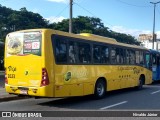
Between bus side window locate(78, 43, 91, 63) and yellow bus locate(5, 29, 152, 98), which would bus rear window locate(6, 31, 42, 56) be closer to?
yellow bus locate(5, 29, 152, 98)

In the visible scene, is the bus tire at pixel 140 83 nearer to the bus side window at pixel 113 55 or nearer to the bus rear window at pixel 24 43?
the bus side window at pixel 113 55

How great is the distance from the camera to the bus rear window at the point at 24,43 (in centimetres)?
1196

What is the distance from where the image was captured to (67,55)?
41.9 ft

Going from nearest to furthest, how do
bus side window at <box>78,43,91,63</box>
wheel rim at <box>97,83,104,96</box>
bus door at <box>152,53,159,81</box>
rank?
bus side window at <box>78,43,91,63</box> → wheel rim at <box>97,83,104,96</box> → bus door at <box>152,53,159,81</box>

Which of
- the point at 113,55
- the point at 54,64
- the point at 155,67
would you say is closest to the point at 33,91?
the point at 54,64

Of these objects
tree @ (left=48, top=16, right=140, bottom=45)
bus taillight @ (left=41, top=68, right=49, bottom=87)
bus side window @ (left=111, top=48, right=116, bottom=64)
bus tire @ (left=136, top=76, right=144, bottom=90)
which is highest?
tree @ (left=48, top=16, right=140, bottom=45)

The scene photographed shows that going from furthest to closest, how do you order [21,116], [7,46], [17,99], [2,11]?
[2,11] → [17,99] → [7,46] → [21,116]

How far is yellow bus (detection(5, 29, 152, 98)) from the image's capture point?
11.8 metres

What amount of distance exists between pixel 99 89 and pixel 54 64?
148 inches

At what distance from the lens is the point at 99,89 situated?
49.3 ft

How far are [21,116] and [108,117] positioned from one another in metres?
2.65

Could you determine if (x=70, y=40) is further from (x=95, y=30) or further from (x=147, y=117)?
(x=95, y=30)

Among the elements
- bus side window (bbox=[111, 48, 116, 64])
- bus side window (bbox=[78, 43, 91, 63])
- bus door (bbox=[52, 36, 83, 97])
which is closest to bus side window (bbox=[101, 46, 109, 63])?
bus side window (bbox=[111, 48, 116, 64])

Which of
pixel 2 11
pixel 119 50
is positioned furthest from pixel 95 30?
pixel 119 50
